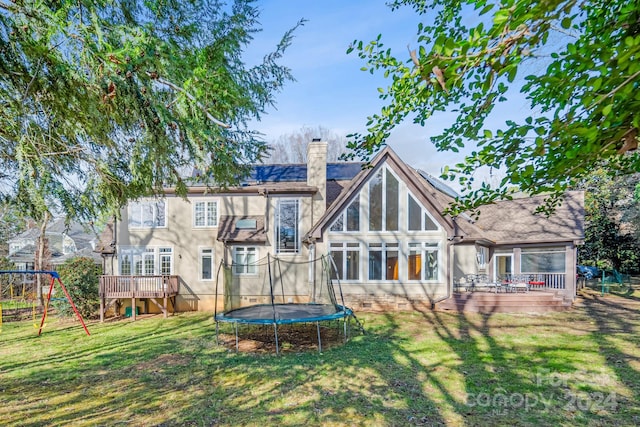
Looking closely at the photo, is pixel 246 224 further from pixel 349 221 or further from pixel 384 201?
pixel 384 201

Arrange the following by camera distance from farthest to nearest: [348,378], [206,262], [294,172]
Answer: [294,172]
[206,262]
[348,378]

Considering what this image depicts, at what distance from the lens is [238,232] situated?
15.8 metres

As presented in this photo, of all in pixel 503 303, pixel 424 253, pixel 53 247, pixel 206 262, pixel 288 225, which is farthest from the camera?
pixel 53 247

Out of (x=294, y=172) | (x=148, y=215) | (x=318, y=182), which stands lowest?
(x=148, y=215)

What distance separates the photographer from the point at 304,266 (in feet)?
53.2

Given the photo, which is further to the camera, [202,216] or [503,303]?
[202,216]

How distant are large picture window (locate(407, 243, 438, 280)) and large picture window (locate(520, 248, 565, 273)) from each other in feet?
20.8

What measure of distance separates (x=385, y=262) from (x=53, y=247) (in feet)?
113

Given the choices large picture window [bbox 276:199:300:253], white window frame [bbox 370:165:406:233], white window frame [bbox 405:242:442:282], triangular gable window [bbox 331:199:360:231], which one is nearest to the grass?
white window frame [bbox 405:242:442:282]

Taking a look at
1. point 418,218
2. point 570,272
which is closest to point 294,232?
point 418,218

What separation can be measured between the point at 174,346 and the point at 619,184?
90.7ft

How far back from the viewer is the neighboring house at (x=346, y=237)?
1493cm

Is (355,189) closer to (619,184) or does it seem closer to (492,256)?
(492,256)

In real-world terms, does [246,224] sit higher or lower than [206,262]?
higher
